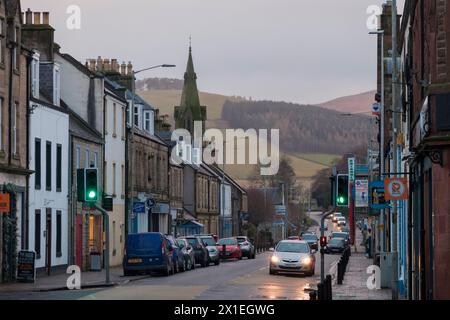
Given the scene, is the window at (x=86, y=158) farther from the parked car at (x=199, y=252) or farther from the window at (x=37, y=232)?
the window at (x=37, y=232)

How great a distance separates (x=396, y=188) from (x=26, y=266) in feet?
57.2

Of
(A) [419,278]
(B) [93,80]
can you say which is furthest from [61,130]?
(A) [419,278]

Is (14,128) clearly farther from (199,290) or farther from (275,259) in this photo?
(199,290)

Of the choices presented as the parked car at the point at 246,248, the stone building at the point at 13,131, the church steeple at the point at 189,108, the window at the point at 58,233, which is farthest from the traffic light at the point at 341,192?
the church steeple at the point at 189,108

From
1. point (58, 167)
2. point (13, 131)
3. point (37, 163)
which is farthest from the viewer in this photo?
point (58, 167)

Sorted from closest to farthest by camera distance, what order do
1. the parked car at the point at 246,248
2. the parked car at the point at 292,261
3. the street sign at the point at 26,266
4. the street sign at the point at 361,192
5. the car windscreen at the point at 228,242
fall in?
the street sign at the point at 26,266
the parked car at the point at 292,261
the street sign at the point at 361,192
the car windscreen at the point at 228,242
the parked car at the point at 246,248

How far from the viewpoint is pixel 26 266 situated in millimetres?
40375

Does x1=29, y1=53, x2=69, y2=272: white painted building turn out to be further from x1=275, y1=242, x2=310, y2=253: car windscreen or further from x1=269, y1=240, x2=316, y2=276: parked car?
x1=275, y1=242, x2=310, y2=253: car windscreen

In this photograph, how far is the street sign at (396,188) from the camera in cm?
2775

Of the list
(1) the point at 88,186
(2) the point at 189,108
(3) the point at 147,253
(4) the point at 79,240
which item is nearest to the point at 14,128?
(3) the point at 147,253

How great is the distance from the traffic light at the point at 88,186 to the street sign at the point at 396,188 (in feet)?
39.1

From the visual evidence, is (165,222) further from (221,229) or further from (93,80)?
(221,229)

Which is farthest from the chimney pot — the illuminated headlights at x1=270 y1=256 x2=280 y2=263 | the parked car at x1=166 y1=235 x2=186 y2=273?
the illuminated headlights at x1=270 y1=256 x2=280 y2=263
